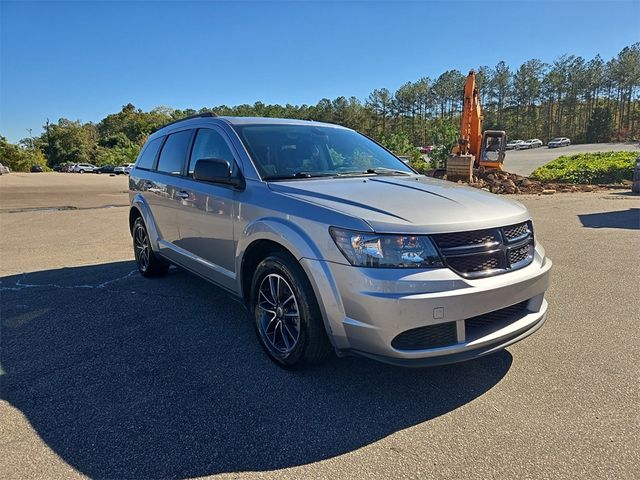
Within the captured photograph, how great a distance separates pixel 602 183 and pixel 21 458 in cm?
2340

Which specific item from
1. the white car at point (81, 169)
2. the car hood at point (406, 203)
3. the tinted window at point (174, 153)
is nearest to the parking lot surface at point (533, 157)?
the tinted window at point (174, 153)

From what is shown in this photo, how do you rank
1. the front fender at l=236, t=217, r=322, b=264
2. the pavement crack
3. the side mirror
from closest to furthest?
the front fender at l=236, t=217, r=322, b=264 → the side mirror → the pavement crack

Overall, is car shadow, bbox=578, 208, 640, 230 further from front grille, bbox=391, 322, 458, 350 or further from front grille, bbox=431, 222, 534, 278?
front grille, bbox=391, 322, 458, 350

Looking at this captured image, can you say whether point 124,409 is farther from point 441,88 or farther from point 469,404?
point 441,88

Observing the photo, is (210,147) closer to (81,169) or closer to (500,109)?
(81,169)

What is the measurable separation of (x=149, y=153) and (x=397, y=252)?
14.2ft

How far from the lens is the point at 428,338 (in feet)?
8.73

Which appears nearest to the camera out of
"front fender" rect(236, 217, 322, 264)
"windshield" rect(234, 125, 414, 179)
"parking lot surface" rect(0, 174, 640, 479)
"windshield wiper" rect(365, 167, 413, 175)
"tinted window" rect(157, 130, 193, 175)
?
"parking lot surface" rect(0, 174, 640, 479)

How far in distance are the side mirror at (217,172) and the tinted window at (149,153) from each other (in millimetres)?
2299

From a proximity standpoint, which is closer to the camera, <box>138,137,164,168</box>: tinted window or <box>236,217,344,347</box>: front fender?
<box>236,217,344,347</box>: front fender

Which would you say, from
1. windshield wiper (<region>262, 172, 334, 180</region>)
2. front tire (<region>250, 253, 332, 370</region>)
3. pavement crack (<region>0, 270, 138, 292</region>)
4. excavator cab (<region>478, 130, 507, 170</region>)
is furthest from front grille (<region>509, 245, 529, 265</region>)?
excavator cab (<region>478, 130, 507, 170</region>)

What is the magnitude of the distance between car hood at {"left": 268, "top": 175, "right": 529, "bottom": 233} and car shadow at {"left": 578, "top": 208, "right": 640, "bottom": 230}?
25.1 ft

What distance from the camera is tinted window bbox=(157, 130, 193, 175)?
4770mm

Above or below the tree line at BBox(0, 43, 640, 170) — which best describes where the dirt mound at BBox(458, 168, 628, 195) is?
below
